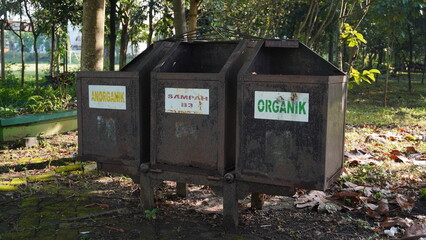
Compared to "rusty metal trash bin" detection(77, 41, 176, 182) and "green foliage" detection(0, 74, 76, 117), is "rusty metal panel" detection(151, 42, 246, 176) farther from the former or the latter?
"green foliage" detection(0, 74, 76, 117)

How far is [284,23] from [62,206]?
461 inches

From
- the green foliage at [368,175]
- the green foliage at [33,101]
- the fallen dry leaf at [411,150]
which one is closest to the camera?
the green foliage at [368,175]

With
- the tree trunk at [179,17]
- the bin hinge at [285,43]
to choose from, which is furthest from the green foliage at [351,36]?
the bin hinge at [285,43]

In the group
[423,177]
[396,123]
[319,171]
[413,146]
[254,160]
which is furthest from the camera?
[396,123]

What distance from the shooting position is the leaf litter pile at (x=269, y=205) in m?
3.44

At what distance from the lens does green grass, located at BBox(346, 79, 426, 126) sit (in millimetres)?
9836

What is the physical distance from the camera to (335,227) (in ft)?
11.7

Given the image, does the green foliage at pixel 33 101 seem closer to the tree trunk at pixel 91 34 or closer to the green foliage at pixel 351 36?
the tree trunk at pixel 91 34

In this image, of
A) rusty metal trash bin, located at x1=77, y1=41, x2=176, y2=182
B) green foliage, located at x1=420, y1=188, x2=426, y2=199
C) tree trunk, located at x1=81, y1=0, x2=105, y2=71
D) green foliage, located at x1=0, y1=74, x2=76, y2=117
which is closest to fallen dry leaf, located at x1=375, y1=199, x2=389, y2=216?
green foliage, located at x1=420, y1=188, x2=426, y2=199

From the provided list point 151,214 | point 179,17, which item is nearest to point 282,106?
point 151,214

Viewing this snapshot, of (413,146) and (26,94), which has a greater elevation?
(26,94)

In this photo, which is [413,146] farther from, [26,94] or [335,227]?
[26,94]

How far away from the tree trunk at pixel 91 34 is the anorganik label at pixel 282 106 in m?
3.14

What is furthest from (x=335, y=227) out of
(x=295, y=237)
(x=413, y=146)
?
(x=413, y=146)
